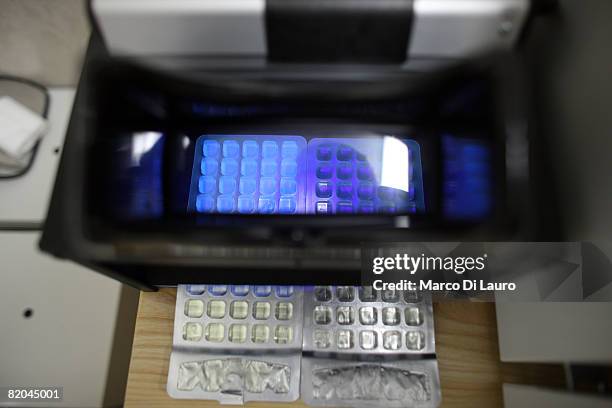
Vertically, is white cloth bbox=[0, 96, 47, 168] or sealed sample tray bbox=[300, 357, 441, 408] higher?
white cloth bbox=[0, 96, 47, 168]

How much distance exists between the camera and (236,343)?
1.85 feet

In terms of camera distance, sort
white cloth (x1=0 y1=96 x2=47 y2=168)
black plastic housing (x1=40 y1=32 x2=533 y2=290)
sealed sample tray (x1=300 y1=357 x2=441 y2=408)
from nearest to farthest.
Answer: black plastic housing (x1=40 y1=32 x2=533 y2=290) < sealed sample tray (x1=300 y1=357 x2=441 y2=408) < white cloth (x1=0 y1=96 x2=47 y2=168)

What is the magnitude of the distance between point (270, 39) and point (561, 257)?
1.30ft

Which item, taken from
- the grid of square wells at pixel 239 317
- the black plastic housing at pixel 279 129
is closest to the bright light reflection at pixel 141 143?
the black plastic housing at pixel 279 129

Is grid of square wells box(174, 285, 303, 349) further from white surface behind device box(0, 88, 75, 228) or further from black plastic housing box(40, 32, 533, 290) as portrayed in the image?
white surface behind device box(0, 88, 75, 228)

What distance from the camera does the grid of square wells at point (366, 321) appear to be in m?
0.55

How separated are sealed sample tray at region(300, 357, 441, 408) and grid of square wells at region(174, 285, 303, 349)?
0.15 ft

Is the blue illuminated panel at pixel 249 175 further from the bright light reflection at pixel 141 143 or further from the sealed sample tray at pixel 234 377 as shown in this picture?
the sealed sample tray at pixel 234 377

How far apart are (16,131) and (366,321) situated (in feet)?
2.24

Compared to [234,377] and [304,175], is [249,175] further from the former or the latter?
[234,377]

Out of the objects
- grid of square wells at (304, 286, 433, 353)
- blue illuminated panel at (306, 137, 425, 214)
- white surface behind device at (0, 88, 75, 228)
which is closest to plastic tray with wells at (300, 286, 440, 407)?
grid of square wells at (304, 286, 433, 353)

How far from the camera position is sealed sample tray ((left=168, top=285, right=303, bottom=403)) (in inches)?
21.5

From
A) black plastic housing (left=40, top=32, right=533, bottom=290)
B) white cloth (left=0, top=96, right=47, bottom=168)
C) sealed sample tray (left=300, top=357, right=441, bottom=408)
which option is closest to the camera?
black plastic housing (left=40, top=32, right=533, bottom=290)

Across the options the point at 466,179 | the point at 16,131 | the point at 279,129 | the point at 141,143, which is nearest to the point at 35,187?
the point at 16,131
